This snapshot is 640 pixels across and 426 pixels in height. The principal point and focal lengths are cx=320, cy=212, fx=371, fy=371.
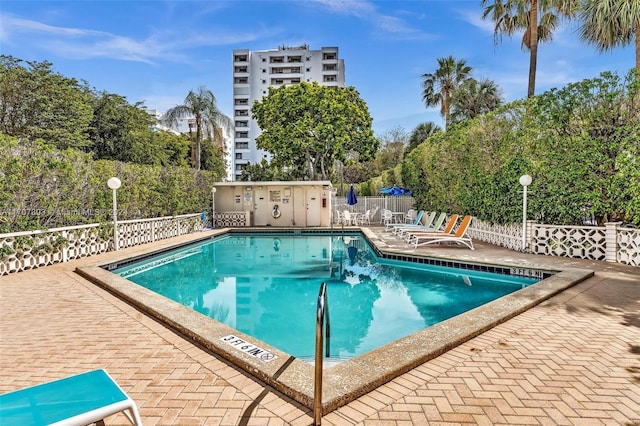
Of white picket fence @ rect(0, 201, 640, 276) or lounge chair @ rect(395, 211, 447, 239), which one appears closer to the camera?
white picket fence @ rect(0, 201, 640, 276)

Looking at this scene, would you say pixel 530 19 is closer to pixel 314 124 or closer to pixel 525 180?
pixel 525 180

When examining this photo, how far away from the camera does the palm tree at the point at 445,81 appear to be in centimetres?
2461

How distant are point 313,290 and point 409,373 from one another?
191 inches

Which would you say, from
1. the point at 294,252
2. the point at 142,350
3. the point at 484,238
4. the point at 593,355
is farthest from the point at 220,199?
the point at 593,355

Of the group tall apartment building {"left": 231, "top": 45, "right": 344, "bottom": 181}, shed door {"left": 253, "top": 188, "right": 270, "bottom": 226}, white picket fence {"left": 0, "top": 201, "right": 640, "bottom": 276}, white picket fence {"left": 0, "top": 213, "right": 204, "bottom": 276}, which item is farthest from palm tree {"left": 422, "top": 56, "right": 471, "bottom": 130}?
tall apartment building {"left": 231, "top": 45, "right": 344, "bottom": 181}

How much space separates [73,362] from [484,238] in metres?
12.9

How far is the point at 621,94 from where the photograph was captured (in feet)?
28.5

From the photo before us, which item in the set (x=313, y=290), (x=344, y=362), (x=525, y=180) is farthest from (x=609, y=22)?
(x=344, y=362)

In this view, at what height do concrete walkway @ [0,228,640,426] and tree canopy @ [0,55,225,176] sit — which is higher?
tree canopy @ [0,55,225,176]

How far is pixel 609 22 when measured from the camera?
36.5 feet

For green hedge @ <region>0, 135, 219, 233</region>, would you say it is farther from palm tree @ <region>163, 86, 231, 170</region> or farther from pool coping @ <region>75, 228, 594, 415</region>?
palm tree @ <region>163, 86, 231, 170</region>

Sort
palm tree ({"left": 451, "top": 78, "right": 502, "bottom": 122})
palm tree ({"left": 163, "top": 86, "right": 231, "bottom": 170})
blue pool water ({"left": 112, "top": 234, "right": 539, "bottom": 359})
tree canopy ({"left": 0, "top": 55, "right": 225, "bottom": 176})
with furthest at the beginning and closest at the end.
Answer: palm tree ({"left": 163, "top": 86, "right": 231, "bottom": 170}) → tree canopy ({"left": 0, "top": 55, "right": 225, "bottom": 176}) → palm tree ({"left": 451, "top": 78, "right": 502, "bottom": 122}) → blue pool water ({"left": 112, "top": 234, "right": 539, "bottom": 359})

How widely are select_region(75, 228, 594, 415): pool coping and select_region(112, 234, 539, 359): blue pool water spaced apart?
122 cm

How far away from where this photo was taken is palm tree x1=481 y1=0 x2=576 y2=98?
15.0 meters
